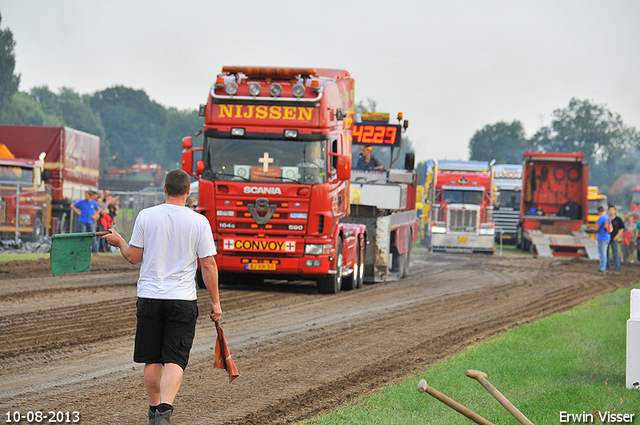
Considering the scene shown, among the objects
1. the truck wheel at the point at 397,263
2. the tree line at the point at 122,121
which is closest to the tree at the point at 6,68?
the tree line at the point at 122,121

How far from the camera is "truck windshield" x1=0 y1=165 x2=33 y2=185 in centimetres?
2588

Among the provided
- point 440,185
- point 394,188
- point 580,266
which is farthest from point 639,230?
point 394,188

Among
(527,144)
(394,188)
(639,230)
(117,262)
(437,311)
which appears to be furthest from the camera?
(527,144)

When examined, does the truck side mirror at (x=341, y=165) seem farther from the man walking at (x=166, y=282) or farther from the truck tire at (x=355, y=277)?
the man walking at (x=166, y=282)

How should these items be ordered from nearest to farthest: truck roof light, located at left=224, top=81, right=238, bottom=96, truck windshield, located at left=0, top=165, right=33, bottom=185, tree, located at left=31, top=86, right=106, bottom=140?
truck roof light, located at left=224, top=81, right=238, bottom=96
truck windshield, located at left=0, top=165, right=33, bottom=185
tree, located at left=31, top=86, right=106, bottom=140

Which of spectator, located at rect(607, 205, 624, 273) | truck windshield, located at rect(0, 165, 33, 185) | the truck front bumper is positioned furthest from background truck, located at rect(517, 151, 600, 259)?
truck windshield, located at rect(0, 165, 33, 185)

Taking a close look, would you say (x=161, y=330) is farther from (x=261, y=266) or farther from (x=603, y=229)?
(x=603, y=229)

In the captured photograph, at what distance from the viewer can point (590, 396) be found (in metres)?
8.05

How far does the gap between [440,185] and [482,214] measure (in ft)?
6.88

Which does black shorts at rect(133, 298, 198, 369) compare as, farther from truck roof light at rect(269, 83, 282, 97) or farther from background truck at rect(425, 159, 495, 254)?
background truck at rect(425, 159, 495, 254)

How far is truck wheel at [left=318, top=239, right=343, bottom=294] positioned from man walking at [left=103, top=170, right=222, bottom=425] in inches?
443

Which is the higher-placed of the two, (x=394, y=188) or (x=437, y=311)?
(x=394, y=188)

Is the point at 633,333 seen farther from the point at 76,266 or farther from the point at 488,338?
the point at 76,266

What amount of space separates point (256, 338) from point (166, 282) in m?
5.50
